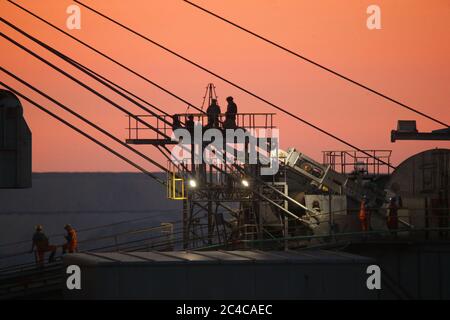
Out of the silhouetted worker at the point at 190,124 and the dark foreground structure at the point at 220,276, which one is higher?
the silhouetted worker at the point at 190,124

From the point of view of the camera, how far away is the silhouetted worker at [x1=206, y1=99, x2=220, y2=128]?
193 ft

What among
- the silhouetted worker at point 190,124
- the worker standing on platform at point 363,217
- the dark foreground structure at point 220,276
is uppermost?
the silhouetted worker at point 190,124

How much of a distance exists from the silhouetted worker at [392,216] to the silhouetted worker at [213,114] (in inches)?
297

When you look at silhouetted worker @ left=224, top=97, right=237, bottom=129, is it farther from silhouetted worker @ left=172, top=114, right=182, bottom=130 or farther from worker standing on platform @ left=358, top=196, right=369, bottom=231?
worker standing on platform @ left=358, top=196, right=369, bottom=231

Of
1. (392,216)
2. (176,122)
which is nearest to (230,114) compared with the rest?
(176,122)

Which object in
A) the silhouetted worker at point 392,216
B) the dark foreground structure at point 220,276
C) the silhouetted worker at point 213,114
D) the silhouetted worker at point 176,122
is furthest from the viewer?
the silhouetted worker at point 213,114

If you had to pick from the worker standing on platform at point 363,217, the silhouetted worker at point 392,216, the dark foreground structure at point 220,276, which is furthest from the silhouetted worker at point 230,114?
the dark foreground structure at point 220,276

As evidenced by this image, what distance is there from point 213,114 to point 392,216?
8.11 m

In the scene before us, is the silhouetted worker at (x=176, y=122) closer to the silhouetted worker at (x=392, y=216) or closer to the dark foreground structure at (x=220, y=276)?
the silhouetted worker at (x=392, y=216)

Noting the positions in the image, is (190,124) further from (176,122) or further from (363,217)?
(363,217)

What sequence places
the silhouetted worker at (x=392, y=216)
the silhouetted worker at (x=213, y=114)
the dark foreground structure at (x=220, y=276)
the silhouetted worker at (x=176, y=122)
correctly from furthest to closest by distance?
the silhouetted worker at (x=213, y=114) < the silhouetted worker at (x=176, y=122) < the silhouetted worker at (x=392, y=216) < the dark foreground structure at (x=220, y=276)

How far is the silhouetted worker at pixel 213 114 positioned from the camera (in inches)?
2315

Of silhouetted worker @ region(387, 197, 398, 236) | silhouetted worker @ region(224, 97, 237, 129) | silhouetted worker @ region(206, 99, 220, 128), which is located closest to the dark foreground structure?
silhouetted worker @ region(387, 197, 398, 236)
